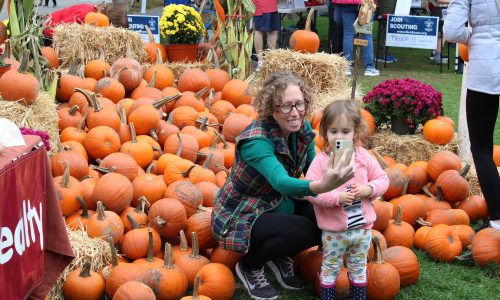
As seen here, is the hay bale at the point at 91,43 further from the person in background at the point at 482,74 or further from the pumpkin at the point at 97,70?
the person in background at the point at 482,74

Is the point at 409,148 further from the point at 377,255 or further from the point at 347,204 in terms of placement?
the point at 347,204

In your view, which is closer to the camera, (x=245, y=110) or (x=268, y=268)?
(x=268, y=268)

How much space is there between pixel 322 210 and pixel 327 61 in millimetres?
3767

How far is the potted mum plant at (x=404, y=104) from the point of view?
5812mm

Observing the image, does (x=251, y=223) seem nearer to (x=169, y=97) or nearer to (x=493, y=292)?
(x=493, y=292)

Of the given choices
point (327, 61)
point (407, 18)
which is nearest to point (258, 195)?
point (327, 61)

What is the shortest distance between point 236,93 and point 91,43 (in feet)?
5.12

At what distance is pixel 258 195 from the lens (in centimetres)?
379

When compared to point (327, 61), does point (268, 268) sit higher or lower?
lower

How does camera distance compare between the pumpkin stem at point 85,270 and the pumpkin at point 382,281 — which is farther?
the pumpkin at point 382,281

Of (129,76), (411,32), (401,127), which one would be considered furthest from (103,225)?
(411,32)

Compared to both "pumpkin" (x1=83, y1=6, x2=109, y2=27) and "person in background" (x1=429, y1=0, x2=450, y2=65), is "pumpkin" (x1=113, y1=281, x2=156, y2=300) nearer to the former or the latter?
"pumpkin" (x1=83, y1=6, x2=109, y2=27)

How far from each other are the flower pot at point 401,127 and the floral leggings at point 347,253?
2580 millimetres

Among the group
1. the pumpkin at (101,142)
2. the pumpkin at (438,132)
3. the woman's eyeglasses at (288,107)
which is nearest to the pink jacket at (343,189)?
the woman's eyeglasses at (288,107)
